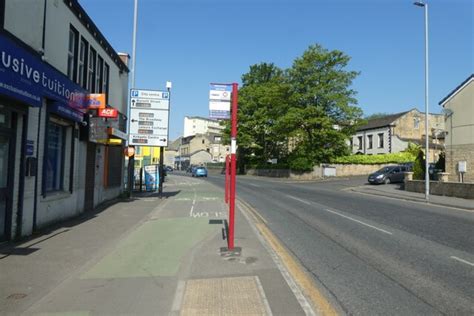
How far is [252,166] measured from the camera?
6531 centimetres

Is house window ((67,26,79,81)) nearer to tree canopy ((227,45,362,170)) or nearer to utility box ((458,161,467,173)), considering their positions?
utility box ((458,161,467,173))

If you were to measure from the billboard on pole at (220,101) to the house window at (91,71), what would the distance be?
8109 millimetres

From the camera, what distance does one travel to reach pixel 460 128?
89.2ft

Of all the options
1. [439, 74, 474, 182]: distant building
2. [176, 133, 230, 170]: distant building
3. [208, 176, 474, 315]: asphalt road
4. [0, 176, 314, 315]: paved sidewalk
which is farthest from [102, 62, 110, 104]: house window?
[176, 133, 230, 170]: distant building

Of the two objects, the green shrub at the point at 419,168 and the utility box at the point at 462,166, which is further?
the green shrub at the point at 419,168

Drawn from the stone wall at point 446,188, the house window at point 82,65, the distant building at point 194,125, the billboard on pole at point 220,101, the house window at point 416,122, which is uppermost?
the distant building at point 194,125

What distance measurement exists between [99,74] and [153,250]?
32.9ft

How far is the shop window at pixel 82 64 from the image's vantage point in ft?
44.7

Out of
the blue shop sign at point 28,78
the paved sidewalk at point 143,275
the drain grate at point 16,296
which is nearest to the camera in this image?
the paved sidewalk at point 143,275

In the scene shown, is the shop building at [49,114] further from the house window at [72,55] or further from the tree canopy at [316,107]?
the tree canopy at [316,107]

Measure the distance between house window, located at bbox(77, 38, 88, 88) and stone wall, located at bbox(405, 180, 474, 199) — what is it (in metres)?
19.6

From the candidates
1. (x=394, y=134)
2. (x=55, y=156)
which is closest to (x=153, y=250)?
(x=55, y=156)

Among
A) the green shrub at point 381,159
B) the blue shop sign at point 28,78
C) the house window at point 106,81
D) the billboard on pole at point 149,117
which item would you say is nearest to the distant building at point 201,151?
the green shrub at point 381,159

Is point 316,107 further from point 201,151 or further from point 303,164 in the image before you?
Result: point 201,151
